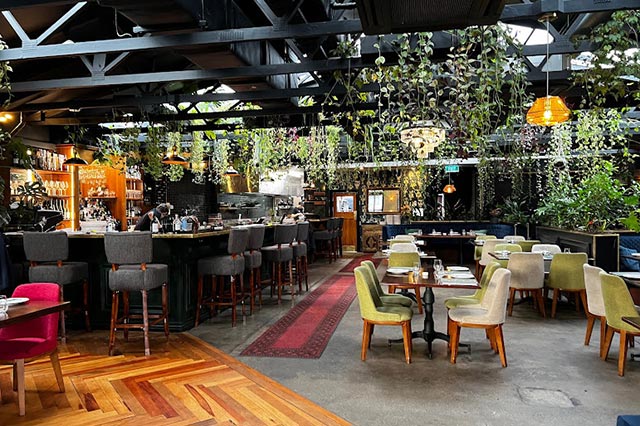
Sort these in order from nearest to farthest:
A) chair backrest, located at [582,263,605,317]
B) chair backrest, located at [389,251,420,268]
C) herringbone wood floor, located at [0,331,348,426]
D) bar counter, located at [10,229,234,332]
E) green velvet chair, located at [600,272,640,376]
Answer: herringbone wood floor, located at [0,331,348,426]
green velvet chair, located at [600,272,640,376]
chair backrest, located at [582,263,605,317]
bar counter, located at [10,229,234,332]
chair backrest, located at [389,251,420,268]

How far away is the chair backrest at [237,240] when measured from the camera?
6.42 m

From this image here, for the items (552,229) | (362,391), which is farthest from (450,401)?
(552,229)

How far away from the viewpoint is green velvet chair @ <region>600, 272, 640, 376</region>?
4496 mm

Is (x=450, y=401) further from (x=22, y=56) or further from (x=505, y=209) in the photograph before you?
(x=505, y=209)

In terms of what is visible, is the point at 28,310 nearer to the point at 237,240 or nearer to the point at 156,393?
the point at 156,393

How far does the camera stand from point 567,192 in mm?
10727

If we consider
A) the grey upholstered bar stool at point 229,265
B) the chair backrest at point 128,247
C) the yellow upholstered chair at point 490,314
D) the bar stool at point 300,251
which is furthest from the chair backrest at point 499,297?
the bar stool at point 300,251

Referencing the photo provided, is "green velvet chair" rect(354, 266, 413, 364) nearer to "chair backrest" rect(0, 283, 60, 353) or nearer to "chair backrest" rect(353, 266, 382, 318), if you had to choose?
"chair backrest" rect(353, 266, 382, 318)

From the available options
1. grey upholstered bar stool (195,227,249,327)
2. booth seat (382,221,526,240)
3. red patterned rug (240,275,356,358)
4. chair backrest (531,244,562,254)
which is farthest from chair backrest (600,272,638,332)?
booth seat (382,221,526,240)

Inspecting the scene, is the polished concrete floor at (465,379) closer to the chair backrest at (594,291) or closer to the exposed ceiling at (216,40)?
the chair backrest at (594,291)

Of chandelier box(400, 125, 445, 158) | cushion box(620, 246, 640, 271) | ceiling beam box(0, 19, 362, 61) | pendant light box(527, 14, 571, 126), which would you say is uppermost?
ceiling beam box(0, 19, 362, 61)

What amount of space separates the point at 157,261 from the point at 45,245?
4.03 feet

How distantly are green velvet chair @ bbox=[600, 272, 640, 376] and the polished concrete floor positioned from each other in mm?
271

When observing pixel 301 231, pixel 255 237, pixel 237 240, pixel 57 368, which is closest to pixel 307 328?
pixel 237 240
